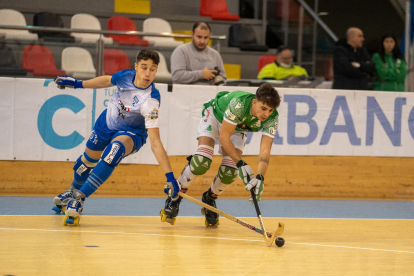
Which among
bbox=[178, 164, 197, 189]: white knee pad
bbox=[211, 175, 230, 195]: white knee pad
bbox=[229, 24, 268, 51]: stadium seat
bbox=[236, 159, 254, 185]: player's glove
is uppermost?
bbox=[229, 24, 268, 51]: stadium seat

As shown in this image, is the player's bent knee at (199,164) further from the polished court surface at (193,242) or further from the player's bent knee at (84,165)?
the player's bent knee at (84,165)

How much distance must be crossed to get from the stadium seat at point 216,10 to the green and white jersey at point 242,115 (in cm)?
637

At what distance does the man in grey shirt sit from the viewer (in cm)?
719

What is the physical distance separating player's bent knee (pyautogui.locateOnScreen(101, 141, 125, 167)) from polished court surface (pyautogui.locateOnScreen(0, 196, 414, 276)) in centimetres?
61

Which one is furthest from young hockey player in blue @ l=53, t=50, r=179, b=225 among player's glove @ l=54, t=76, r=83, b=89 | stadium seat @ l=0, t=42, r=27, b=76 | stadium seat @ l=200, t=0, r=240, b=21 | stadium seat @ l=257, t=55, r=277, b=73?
stadium seat @ l=200, t=0, r=240, b=21

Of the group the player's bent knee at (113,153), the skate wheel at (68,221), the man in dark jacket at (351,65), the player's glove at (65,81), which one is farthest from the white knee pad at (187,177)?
the man in dark jacket at (351,65)

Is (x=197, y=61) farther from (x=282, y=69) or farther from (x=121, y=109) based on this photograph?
(x=121, y=109)

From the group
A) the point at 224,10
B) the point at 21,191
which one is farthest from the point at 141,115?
the point at 224,10

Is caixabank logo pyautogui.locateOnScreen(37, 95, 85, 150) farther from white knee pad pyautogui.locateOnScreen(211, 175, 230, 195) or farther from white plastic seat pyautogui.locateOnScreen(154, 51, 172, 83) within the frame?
white knee pad pyautogui.locateOnScreen(211, 175, 230, 195)

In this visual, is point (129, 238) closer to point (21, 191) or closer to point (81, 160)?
point (81, 160)

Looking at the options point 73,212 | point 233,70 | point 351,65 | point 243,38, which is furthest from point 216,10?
point 73,212

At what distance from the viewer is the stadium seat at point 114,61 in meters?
7.54

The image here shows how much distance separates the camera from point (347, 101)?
304 inches

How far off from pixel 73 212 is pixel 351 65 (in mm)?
4786
